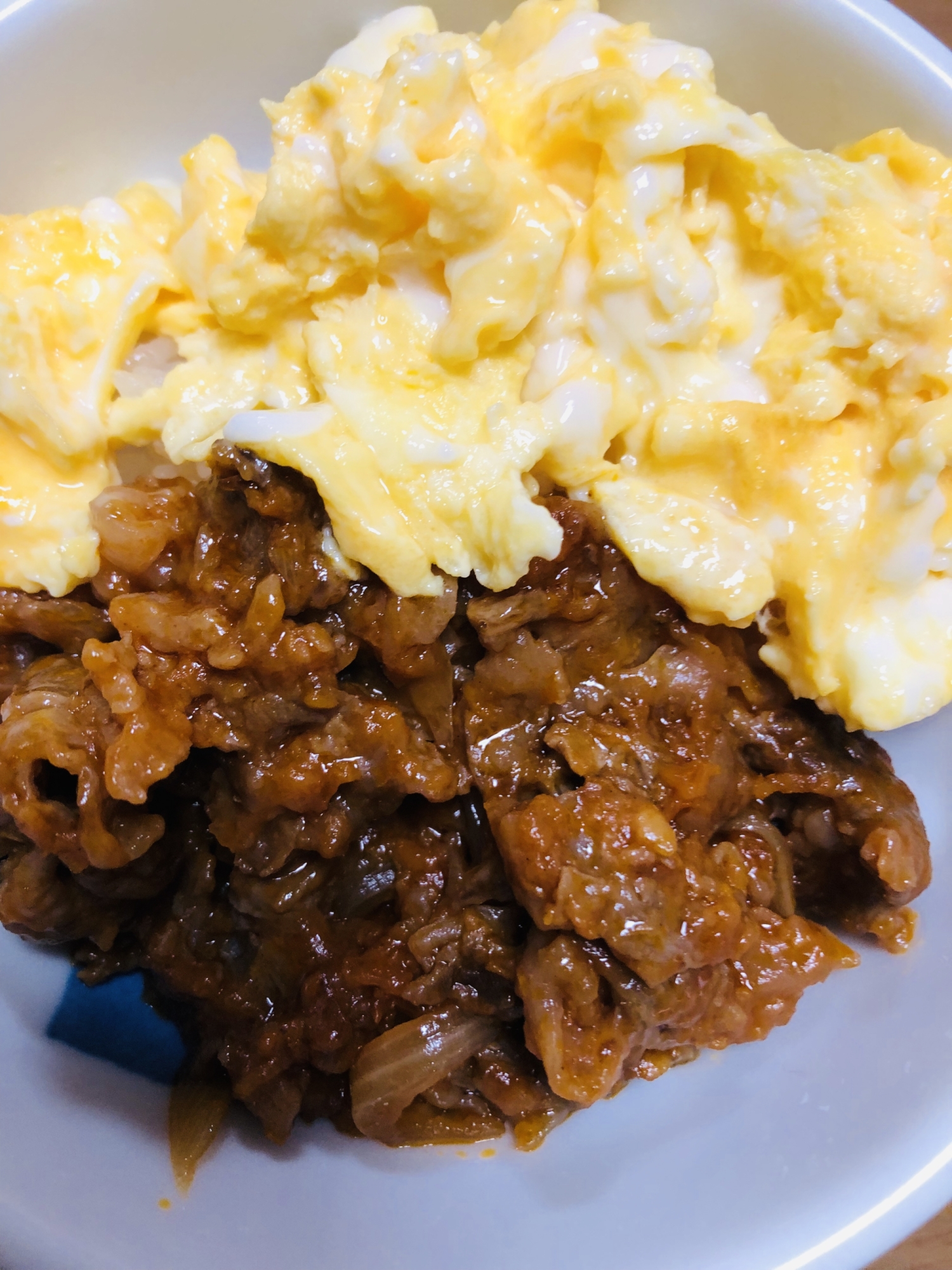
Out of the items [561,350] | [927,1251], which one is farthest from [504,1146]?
[561,350]

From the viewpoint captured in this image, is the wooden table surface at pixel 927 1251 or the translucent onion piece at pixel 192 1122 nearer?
the translucent onion piece at pixel 192 1122

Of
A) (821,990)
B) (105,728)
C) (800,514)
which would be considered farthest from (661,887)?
(105,728)

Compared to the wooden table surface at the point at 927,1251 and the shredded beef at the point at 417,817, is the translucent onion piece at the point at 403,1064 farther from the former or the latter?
the wooden table surface at the point at 927,1251

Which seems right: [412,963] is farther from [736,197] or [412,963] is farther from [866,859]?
[736,197]

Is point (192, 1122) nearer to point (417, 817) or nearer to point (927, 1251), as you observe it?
point (417, 817)

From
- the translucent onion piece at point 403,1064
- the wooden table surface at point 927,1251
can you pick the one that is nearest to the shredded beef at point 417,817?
the translucent onion piece at point 403,1064
